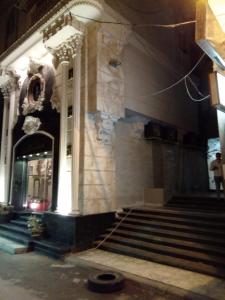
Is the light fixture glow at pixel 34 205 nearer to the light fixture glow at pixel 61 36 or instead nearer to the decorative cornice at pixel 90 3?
the light fixture glow at pixel 61 36

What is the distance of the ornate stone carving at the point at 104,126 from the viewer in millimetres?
8719

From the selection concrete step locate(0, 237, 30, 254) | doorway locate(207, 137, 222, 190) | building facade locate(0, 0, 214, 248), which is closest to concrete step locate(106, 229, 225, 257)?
building facade locate(0, 0, 214, 248)

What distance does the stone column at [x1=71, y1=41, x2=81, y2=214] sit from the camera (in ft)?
26.6

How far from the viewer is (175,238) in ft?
23.3

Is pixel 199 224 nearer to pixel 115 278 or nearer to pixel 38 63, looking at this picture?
pixel 115 278

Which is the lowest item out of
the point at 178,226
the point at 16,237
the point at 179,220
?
the point at 16,237

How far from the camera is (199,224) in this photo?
7250 mm

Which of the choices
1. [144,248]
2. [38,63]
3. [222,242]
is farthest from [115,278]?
[38,63]

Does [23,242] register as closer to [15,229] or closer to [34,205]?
[15,229]

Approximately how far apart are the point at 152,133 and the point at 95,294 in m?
7.23

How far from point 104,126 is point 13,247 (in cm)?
472

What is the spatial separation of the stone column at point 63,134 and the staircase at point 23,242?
1.13m

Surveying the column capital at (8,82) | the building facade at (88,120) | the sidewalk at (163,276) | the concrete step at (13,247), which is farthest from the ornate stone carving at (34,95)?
the sidewalk at (163,276)

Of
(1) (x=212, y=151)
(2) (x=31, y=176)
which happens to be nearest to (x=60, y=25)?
(2) (x=31, y=176)
